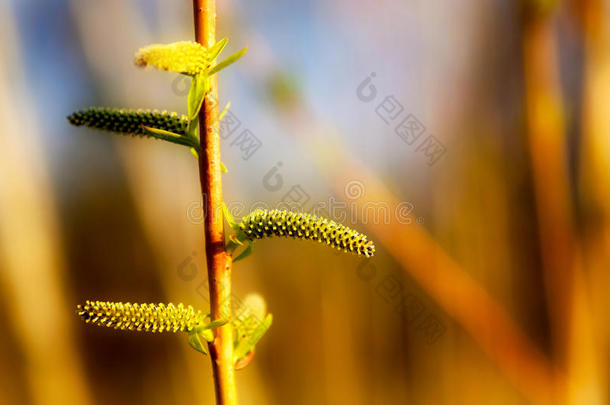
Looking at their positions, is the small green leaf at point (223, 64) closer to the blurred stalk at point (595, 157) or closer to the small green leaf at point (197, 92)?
the small green leaf at point (197, 92)

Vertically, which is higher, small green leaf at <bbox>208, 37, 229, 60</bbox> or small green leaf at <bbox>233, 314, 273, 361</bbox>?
small green leaf at <bbox>208, 37, 229, 60</bbox>

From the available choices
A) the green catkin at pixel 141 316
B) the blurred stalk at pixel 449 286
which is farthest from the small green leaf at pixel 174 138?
the blurred stalk at pixel 449 286

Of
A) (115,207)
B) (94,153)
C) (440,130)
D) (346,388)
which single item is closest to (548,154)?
(440,130)

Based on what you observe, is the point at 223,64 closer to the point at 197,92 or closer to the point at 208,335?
the point at 197,92

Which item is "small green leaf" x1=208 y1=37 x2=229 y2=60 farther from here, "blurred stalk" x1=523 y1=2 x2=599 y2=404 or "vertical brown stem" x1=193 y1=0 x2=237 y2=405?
"blurred stalk" x1=523 y1=2 x2=599 y2=404

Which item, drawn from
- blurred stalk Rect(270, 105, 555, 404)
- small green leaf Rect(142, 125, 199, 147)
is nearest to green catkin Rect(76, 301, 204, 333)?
small green leaf Rect(142, 125, 199, 147)

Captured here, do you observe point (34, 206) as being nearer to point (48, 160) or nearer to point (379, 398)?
point (48, 160)

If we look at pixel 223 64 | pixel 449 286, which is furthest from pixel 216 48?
pixel 449 286
